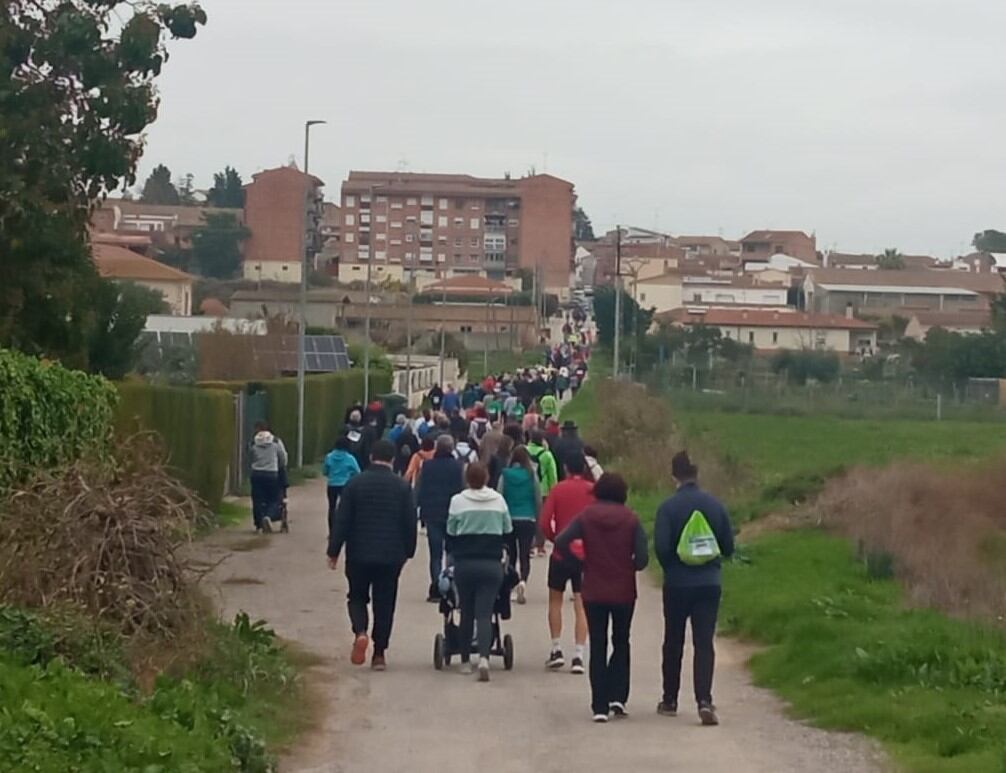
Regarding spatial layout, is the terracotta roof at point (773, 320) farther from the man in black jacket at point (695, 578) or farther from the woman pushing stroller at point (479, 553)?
the man in black jacket at point (695, 578)

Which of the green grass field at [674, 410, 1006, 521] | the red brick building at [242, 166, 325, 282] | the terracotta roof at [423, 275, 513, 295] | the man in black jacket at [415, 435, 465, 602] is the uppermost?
the red brick building at [242, 166, 325, 282]

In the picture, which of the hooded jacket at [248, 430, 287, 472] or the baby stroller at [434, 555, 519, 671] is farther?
the hooded jacket at [248, 430, 287, 472]

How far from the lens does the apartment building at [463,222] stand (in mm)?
165325

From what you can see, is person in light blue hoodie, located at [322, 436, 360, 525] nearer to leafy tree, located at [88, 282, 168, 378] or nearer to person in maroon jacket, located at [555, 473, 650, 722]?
leafy tree, located at [88, 282, 168, 378]

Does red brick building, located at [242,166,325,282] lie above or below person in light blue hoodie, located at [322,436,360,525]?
above

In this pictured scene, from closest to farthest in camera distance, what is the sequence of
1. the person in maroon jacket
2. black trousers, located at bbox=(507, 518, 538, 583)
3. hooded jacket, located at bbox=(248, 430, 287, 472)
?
the person in maroon jacket, black trousers, located at bbox=(507, 518, 538, 583), hooded jacket, located at bbox=(248, 430, 287, 472)

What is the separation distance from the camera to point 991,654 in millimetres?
13656

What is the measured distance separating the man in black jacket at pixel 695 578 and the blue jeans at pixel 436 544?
18.1ft

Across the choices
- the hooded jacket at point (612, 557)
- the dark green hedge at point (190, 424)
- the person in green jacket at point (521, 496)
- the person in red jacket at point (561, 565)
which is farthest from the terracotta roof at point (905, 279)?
the hooded jacket at point (612, 557)

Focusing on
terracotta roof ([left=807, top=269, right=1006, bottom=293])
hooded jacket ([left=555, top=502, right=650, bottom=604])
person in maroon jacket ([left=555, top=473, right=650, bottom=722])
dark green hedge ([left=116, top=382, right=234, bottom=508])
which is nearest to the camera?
person in maroon jacket ([left=555, top=473, right=650, bottom=722])

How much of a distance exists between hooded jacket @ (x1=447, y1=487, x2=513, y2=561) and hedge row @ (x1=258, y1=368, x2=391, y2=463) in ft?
81.7

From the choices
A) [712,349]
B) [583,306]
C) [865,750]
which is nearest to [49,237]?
[865,750]

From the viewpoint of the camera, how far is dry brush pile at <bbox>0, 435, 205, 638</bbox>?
11.9 m

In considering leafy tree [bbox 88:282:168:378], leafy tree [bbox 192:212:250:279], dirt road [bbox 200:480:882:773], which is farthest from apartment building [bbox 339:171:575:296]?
dirt road [bbox 200:480:882:773]
